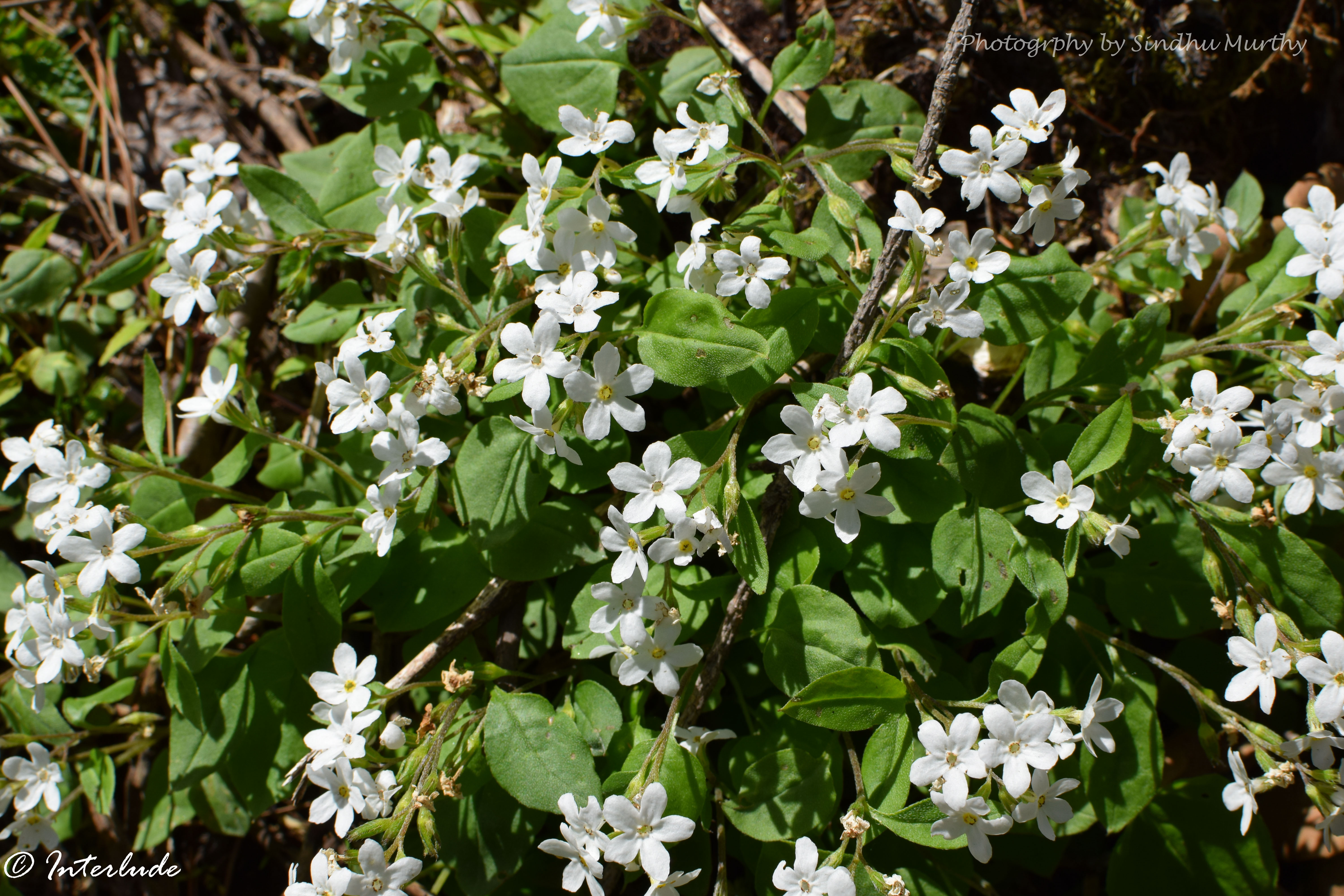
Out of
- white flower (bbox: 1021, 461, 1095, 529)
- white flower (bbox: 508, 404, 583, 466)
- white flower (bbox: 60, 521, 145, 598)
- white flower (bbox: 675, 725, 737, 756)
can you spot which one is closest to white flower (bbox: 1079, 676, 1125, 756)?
white flower (bbox: 1021, 461, 1095, 529)

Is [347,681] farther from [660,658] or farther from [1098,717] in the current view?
[1098,717]

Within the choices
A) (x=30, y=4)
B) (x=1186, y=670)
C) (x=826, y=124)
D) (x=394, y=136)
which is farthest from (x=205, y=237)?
(x=1186, y=670)

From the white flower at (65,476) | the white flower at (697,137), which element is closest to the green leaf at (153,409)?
the white flower at (65,476)

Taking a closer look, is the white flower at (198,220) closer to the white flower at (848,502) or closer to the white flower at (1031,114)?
the white flower at (848,502)

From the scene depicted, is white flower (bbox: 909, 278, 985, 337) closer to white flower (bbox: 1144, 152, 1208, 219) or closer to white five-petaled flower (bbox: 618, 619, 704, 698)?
white flower (bbox: 1144, 152, 1208, 219)

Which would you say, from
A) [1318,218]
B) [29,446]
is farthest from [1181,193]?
[29,446]

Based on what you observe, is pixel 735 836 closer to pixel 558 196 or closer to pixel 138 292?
pixel 558 196
